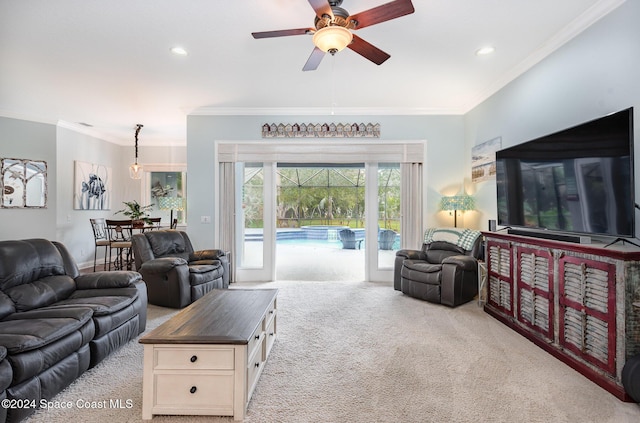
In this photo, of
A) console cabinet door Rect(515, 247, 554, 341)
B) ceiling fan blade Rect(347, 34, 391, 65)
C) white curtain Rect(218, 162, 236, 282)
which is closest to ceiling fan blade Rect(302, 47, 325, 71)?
ceiling fan blade Rect(347, 34, 391, 65)

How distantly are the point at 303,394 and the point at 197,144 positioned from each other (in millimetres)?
4353

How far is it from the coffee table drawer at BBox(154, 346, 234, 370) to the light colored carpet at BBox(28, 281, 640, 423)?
30 centimetres

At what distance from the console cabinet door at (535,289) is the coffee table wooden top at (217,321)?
231 cm

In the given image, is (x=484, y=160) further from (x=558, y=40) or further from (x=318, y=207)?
(x=318, y=207)

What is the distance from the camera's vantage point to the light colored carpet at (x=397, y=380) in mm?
1845

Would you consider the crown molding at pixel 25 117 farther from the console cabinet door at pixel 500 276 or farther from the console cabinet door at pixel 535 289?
the console cabinet door at pixel 535 289

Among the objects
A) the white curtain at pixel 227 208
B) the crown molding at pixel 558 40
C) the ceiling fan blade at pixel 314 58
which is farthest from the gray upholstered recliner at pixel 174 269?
the crown molding at pixel 558 40

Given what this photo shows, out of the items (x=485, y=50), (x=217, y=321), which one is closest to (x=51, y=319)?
(x=217, y=321)

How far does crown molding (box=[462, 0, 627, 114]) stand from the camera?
256 centimetres

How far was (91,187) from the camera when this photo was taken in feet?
21.4

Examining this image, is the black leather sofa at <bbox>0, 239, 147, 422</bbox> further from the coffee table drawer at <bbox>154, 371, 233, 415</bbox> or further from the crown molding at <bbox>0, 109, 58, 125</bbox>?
the crown molding at <bbox>0, 109, 58, 125</bbox>

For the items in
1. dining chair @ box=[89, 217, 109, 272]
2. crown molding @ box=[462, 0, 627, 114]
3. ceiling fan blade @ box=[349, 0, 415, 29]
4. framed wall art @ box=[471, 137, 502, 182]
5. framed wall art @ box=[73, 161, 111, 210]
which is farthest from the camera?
framed wall art @ box=[73, 161, 111, 210]

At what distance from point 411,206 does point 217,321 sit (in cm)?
384

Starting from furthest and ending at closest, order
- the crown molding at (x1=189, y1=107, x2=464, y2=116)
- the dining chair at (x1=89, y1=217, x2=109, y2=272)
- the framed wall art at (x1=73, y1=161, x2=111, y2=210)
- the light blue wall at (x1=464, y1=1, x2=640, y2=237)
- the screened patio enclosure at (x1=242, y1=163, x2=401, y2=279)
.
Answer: the screened patio enclosure at (x1=242, y1=163, x2=401, y2=279)
the framed wall art at (x1=73, y1=161, x2=111, y2=210)
the dining chair at (x1=89, y1=217, x2=109, y2=272)
the crown molding at (x1=189, y1=107, x2=464, y2=116)
the light blue wall at (x1=464, y1=1, x2=640, y2=237)
